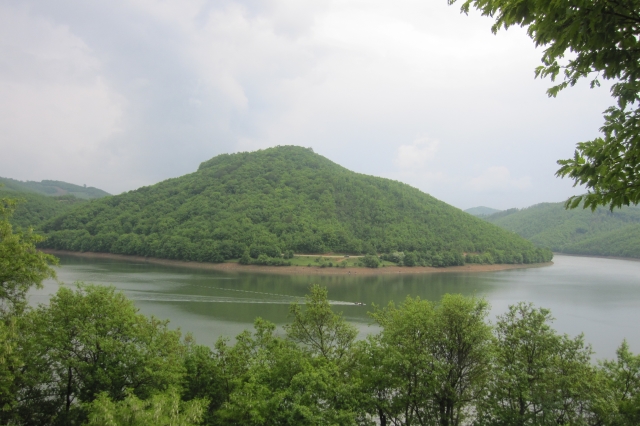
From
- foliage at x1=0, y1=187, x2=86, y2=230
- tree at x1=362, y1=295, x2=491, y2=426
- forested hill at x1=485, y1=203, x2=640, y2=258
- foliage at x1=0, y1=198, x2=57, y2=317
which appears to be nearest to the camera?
tree at x1=362, y1=295, x2=491, y2=426

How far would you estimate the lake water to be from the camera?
26.5m

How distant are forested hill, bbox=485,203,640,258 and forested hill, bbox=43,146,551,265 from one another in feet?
108

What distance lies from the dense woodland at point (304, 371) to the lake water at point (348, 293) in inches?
415

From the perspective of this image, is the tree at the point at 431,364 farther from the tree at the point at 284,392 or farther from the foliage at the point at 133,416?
the foliage at the point at 133,416

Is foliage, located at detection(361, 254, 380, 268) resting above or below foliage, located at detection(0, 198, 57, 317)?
below

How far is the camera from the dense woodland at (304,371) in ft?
29.0

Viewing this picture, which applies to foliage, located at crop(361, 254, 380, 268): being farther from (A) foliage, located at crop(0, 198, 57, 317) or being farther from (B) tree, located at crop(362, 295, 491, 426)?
(A) foliage, located at crop(0, 198, 57, 317)

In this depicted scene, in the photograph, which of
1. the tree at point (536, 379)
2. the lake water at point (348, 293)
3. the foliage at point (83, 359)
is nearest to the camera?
the tree at point (536, 379)

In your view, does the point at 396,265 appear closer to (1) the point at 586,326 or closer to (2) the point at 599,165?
(1) the point at 586,326

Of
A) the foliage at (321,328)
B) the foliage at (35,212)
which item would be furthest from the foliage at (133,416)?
the foliage at (35,212)

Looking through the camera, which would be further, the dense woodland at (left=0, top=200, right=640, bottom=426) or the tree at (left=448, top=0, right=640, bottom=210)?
the dense woodland at (left=0, top=200, right=640, bottom=426)

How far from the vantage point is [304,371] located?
9398 mm

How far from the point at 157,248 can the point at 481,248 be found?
56733mm

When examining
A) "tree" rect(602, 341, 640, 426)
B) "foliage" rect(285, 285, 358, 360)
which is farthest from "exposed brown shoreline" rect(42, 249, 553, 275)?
"tree" rect(602, 341, 640, 426)
